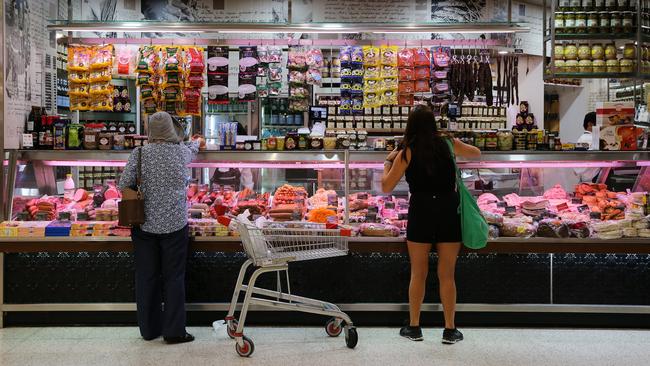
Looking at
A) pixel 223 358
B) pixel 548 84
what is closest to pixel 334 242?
pixel 223 358

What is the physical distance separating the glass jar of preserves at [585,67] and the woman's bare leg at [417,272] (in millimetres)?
2452

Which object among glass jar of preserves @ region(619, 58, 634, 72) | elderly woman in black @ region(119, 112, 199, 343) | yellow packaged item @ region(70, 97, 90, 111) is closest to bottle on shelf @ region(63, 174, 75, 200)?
yellow packaged item @ region(70, 97, 90, 111)

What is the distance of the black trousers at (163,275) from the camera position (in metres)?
5.00

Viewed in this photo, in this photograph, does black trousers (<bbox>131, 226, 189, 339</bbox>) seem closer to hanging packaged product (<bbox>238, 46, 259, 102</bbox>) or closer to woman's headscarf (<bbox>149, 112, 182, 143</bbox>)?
woman's headscarf (<bbox>149, 112, 182, 143</bbox>)

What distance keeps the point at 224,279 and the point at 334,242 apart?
1090 millimetres

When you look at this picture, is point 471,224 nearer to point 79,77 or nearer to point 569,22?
point 569,22

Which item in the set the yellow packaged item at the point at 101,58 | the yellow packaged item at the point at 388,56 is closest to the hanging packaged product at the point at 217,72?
the yellow packaged item at the point at 101,58

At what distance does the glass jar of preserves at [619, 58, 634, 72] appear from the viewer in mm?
6277

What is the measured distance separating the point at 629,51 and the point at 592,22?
0.45m

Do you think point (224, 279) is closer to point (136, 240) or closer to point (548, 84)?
point (136, 240)

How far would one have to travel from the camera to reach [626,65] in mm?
6281

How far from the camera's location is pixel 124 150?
217 inches

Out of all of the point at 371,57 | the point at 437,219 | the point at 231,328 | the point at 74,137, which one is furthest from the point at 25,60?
the point at 437,219

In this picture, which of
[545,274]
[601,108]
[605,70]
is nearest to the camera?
[545,274]
